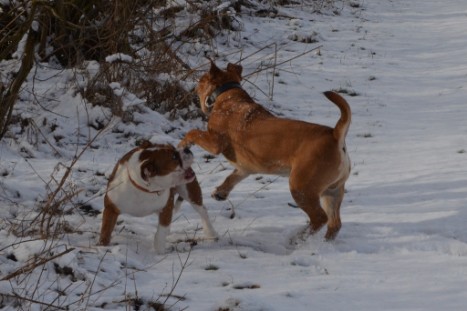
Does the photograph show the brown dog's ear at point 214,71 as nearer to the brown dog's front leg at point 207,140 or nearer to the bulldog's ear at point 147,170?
the brown dog's front leg at point 207,140

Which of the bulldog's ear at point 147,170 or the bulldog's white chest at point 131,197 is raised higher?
the bulldog's ear at point 147,170

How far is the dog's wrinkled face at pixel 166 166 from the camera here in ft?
14.9

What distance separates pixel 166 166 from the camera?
459cm

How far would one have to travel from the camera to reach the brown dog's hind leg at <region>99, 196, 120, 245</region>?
4.64 m

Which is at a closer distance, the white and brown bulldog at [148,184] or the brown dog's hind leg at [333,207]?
the white and brown bulldog at [148,184]

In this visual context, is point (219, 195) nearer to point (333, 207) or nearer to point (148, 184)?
point (333, 207)

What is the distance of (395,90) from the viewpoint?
31.9ft

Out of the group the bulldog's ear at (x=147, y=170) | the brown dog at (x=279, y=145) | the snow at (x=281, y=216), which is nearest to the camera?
the snow at (x=281, y=216)

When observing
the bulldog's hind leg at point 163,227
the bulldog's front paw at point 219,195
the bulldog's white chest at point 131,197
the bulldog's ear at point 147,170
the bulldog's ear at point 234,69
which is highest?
the bulldog's ear at point 234,69

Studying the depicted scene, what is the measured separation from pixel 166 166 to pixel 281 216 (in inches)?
53.8

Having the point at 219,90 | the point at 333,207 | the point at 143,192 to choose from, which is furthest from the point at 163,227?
the point at 219,90

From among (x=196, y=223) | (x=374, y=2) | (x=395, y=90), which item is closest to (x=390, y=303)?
(x=196, y=223)

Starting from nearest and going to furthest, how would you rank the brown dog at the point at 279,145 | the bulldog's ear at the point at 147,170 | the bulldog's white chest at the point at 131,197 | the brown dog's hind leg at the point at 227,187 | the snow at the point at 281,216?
1. the snow at the point at 281,216
2. the bulldog's ear at the point at 147,170
3. the bulldog's white chest at the point at 131,197
4. the brown dog at the point at 279,145
5. the brown dog's hind leg at the point at 227,187

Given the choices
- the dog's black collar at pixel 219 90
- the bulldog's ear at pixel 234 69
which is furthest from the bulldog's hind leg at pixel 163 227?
the bulldog's ear at pixel 234 69
